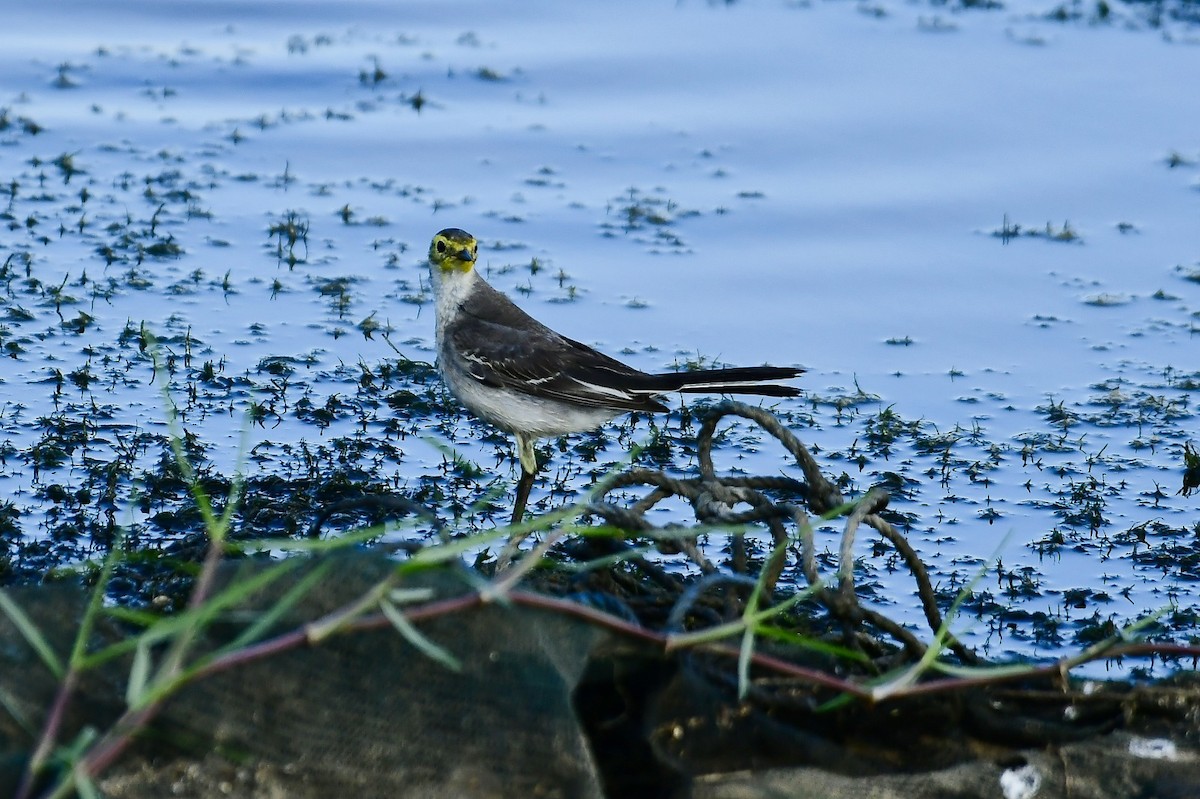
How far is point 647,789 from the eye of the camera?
118 inches

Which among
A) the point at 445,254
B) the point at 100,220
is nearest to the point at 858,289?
the point at 445,254

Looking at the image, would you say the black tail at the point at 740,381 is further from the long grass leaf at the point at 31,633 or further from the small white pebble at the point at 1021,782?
the long grass leaf at the point at 31,633

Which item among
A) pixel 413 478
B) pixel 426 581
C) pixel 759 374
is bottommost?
pixel 413 478

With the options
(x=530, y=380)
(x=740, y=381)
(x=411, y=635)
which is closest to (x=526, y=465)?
(x=530, y=380)

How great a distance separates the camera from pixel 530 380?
6.31 m

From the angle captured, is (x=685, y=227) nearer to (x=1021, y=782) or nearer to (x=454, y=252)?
(x=454, y=252)

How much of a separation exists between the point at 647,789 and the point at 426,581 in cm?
55

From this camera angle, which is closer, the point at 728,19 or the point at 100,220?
the point at 100,220

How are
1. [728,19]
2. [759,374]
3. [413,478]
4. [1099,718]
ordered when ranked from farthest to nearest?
[728,19] → [413,478] → [759,374] → [1099,718]

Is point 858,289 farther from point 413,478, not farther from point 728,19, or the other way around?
point 728,19

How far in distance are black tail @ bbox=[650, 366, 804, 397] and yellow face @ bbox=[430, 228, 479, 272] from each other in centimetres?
135

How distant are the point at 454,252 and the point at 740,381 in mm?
1645

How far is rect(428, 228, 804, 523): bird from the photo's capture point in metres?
6.19

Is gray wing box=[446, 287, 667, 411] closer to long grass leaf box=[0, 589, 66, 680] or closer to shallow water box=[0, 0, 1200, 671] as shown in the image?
shallow water box=[0, 0, 1200, 671]
